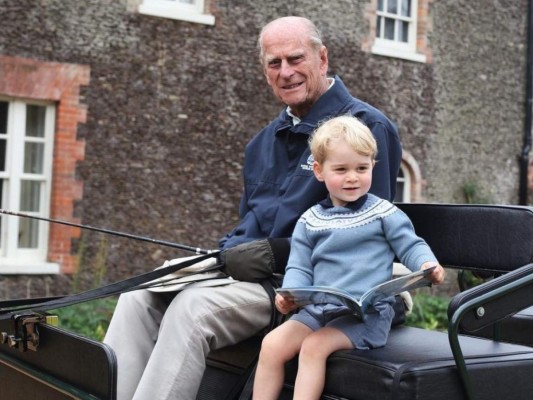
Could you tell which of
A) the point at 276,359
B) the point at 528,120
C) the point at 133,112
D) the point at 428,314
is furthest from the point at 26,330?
the point at 528,120

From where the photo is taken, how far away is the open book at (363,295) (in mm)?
2717

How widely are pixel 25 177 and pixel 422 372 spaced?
310 inches

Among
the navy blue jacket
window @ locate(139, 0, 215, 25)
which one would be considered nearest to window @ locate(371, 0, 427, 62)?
window @ locate(139, 0, 215, 25)

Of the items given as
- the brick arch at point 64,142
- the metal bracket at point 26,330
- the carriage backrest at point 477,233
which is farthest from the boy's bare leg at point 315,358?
the brick arch at point 64,142

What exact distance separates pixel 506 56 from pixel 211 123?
520 cm

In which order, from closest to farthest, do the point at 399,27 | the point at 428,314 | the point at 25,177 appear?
the point at 25,177
the point at 428,314
the point at 399,27

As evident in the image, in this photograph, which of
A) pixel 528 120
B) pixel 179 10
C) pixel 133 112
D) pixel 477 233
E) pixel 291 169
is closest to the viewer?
pixel 477 233

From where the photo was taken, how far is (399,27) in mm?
13523

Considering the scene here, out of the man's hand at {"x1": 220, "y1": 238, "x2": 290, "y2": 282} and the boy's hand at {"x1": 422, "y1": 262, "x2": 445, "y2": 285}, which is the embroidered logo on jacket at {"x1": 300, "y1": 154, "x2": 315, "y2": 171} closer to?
the man's hand at {"x1": 220, "y1": 238, "x2": 290, "y2": 282}

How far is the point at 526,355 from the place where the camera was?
10.2ft

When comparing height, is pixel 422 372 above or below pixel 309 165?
below

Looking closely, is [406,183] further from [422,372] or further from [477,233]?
[422,372]

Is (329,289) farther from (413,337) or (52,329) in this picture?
(52,329)

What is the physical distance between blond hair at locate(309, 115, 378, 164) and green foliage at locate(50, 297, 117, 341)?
18.1 ft
